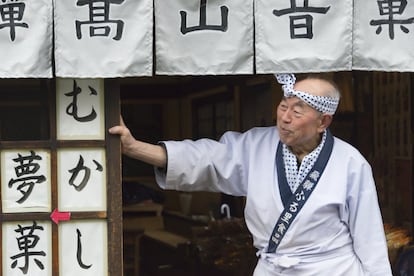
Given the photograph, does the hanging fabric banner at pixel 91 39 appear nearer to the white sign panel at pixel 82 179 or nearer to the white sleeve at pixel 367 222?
the white sign panel at pixel 82 179

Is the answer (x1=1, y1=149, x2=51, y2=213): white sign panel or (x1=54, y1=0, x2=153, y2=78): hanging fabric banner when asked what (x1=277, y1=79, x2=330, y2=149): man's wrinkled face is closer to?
(x1=54, y1=0, x2=153, y2=78): hanging fabric banner

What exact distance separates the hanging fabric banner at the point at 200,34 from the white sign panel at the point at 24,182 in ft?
3.03

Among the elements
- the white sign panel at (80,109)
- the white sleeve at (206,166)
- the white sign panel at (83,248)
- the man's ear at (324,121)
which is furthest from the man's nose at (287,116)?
the white sign panel at (83,248)

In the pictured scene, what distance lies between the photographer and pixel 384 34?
384 centimetres

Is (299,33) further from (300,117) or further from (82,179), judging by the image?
(82,179)

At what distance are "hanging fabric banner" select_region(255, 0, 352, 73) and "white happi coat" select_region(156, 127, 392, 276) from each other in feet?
1.77

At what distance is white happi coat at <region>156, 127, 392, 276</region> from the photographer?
12.4 ft

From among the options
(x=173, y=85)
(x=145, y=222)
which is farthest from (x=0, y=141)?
(x=173, y=85)

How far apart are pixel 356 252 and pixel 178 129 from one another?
783 cm

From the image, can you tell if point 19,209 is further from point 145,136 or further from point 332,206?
point 145,136

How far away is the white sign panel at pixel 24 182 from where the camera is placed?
3.81 m

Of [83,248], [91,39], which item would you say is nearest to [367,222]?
[83,248]

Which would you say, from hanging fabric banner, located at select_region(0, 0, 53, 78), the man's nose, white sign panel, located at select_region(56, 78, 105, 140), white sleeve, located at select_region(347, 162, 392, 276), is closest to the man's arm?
white sign panel, located at select_region(56, 78, 105, 140)

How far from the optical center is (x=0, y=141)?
380 centimetres
